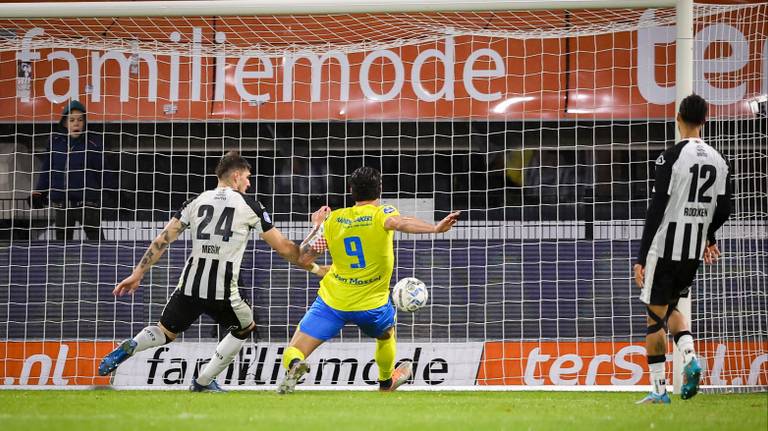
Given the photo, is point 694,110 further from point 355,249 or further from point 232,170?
point 232,170

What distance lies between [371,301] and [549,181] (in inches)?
174

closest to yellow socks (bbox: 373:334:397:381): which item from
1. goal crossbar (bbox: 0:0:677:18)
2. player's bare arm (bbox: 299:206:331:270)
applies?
player's bare arm (bbox: 299:206:331:270)

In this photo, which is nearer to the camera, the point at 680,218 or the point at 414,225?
the point at 680,218

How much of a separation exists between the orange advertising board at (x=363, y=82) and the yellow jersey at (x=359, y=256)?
3650 millimetres

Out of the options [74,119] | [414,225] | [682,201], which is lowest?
[414,225]

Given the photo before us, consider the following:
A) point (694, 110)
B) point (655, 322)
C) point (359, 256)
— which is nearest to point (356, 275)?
point (359, 256)

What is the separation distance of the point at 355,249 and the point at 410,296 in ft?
1.96

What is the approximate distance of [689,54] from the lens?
842 cm

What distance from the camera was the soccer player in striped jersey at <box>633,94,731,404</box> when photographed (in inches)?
272

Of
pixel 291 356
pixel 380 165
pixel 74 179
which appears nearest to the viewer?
pixel 291 356

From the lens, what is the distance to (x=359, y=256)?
8469 millimetres

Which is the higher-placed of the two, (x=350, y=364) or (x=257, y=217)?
(x=257, y=217)

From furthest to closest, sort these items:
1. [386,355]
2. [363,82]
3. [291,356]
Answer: [363,82], [386,355], [291,356]

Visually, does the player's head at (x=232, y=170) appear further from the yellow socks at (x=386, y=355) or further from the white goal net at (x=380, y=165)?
the white goal net at (x=380, y=165)
